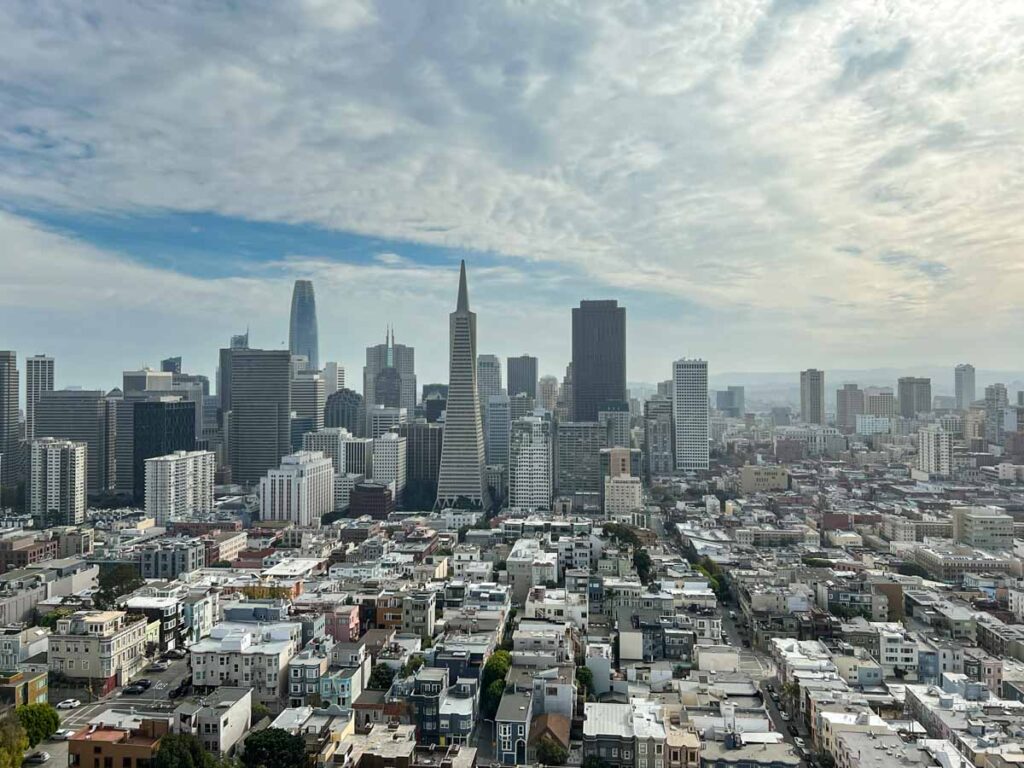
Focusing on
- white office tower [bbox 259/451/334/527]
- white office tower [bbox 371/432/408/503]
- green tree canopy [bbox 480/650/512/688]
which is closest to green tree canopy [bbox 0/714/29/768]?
green tree canopy [bbox 480/650/512/688]

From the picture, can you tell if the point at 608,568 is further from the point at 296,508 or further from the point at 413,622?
the point at 296,508

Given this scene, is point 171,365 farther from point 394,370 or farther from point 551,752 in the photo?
point 551,752

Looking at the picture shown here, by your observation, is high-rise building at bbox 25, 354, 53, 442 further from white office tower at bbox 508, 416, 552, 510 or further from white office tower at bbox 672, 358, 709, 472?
white office tower at bbox 672, 358, 709, 472

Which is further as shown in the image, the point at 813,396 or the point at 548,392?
the point at 548,392

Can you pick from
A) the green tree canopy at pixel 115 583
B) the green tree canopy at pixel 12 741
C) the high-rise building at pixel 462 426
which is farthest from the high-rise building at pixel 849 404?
the green tree canopy at pixel 12 741


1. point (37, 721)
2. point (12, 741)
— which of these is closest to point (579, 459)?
point (37, 721)

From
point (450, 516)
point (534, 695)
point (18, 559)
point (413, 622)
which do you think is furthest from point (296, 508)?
point (534, 695)

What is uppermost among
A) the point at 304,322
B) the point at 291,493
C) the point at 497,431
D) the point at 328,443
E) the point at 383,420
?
Result: the point at 304,322
